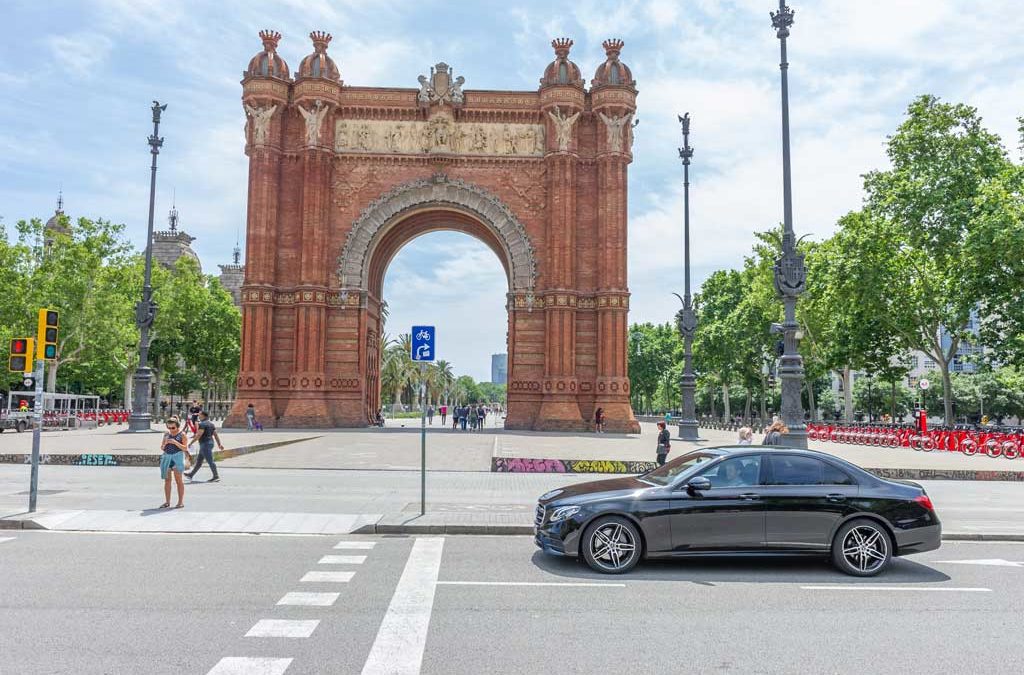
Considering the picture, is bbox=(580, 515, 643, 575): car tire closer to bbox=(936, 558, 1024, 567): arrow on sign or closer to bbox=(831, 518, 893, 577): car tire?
bbox=(831, 518, 893, 577): car tire

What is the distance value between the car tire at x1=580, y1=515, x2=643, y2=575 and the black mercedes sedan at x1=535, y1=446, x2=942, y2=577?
0.04 ft

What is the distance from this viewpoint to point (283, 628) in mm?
6117

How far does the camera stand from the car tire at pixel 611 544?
841 cm

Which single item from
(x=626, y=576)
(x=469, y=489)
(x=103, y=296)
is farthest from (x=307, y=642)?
(x=103, y=296)

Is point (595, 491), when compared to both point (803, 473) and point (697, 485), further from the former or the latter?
point (803, 473)

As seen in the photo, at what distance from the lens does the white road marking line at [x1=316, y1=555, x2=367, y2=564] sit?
866 centimetres

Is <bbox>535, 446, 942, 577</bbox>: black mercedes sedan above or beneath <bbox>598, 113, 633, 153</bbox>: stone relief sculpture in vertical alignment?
beneath

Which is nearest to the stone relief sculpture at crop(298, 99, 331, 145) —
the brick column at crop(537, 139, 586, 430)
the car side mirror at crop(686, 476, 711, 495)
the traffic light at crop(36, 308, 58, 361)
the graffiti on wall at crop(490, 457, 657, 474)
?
the brick column at crop(537, 139, 586, 430)

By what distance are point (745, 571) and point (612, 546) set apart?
164cm

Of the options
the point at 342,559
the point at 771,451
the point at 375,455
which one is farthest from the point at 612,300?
the point at 342,559

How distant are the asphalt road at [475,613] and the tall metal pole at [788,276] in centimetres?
872

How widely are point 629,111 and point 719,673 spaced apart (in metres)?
40.7

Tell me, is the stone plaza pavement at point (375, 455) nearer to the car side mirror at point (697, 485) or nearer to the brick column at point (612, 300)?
the brick column at point (612, 300)

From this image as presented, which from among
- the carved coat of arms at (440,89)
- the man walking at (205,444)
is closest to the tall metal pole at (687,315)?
the carved coat of arms at (440,89)
